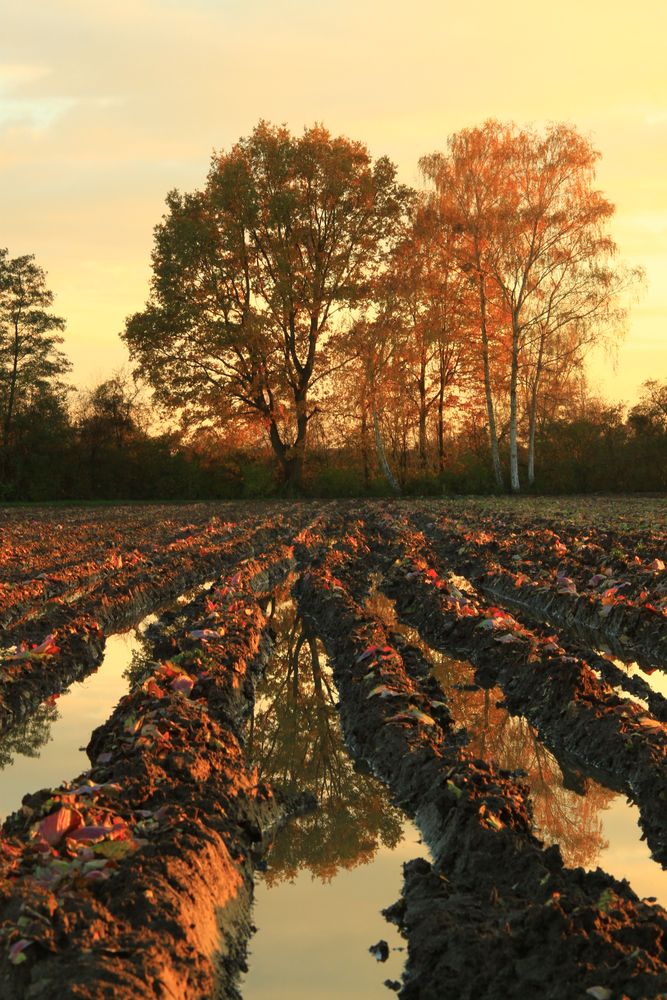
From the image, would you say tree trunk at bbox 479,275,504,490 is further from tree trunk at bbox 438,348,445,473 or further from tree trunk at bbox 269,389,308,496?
tree trunk at bbox 269,389,308,496

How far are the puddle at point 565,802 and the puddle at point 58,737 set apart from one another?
2.85m

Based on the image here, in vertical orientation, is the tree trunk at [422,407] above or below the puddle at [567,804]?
above

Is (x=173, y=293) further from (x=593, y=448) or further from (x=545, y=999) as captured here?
(x=545, y=999)

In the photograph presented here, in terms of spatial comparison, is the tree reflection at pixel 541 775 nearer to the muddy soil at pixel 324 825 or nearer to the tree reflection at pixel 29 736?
the muddy soil at pixel 324 825

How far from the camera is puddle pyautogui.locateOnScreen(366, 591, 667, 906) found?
223 inches

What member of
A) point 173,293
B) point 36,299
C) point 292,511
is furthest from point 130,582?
point 36,299

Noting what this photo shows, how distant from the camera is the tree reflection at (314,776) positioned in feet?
19.6

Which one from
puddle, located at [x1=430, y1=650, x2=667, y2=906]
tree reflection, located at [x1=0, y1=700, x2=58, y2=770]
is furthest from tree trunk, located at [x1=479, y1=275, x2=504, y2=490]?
tree reflection, located at [x1=0, y1=700, x2=58, y2=770]

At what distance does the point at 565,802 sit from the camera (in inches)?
264

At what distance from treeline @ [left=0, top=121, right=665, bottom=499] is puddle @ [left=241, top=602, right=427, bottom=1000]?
1426 inches

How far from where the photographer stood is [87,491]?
170ft

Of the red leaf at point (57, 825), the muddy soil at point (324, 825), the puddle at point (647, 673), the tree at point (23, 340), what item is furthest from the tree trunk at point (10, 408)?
the red leaf at point (57, 825)

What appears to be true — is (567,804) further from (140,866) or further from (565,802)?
(140,866)

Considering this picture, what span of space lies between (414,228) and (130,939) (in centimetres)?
4332
